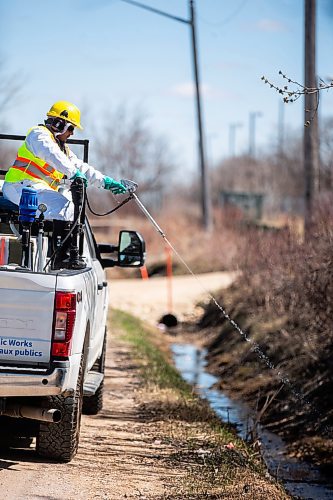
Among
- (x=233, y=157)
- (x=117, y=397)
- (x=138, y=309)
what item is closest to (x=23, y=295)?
(x=117, y=397)

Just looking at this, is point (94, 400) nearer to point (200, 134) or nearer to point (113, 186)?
point (113, 186)

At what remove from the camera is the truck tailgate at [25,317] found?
7.20 metres

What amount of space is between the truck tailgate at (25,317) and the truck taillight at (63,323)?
1.4 inches

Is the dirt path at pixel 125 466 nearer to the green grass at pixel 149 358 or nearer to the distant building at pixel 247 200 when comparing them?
the green grass at pixel 149 358

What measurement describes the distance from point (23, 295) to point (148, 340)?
499 inches

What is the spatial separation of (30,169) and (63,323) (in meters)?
2.02

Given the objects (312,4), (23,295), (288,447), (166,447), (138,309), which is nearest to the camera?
Result: (23,295)

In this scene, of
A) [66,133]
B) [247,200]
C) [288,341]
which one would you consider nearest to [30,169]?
[66,133]

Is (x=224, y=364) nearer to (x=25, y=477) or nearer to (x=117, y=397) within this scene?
(x=117, y=397)

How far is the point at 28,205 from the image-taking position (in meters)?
7.93

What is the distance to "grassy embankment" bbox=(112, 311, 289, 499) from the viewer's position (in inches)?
313

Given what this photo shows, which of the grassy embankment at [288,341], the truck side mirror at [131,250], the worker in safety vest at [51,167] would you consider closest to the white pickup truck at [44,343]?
the worker in safety vest at [51,167]

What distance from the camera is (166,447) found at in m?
9.42

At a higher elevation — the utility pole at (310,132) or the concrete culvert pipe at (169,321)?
the utility pole at (310,132)
